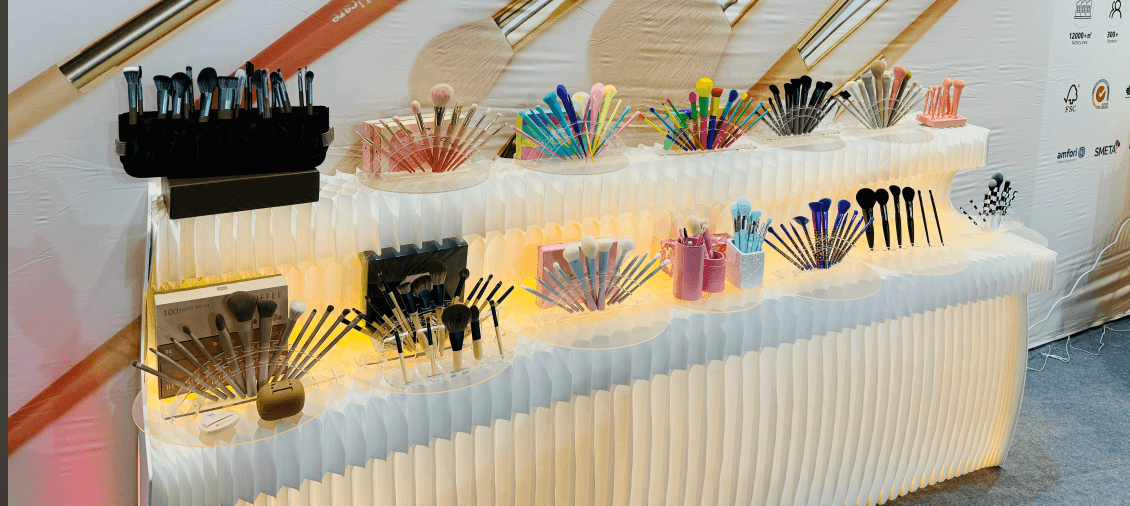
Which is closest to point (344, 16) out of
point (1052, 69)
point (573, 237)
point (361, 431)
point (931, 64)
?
point (573, 237)

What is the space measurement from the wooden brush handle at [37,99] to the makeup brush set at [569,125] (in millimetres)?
916

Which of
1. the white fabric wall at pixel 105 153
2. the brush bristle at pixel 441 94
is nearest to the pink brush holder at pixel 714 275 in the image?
the white fabric wall at pixel 105 153

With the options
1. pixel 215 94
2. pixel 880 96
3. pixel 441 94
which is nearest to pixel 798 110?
pixel 880 96

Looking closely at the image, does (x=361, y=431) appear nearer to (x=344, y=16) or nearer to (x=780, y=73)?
(x=344, y=16)

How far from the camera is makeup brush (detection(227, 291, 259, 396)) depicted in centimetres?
148

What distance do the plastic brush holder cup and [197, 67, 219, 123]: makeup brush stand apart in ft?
3.80

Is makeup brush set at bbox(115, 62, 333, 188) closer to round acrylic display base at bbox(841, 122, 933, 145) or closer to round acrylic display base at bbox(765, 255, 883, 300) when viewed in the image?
round acrylic display base at bbox(765, 255, 883, 300)

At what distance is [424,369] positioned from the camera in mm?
1659

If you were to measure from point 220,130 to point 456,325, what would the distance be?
0.54m

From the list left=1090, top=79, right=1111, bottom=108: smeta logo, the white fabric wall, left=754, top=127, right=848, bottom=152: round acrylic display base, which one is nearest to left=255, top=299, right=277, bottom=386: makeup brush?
the white fabric wall

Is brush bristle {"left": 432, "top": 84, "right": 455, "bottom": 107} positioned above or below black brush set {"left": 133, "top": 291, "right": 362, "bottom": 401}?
above

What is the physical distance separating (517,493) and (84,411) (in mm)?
960

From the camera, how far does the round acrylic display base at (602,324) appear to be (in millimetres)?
1790

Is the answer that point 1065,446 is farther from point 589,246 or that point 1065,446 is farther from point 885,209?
point 589,246
